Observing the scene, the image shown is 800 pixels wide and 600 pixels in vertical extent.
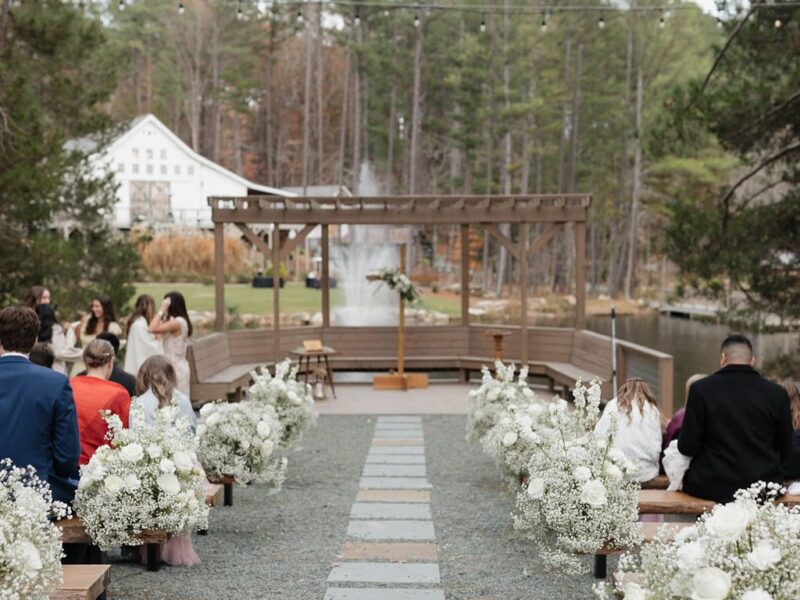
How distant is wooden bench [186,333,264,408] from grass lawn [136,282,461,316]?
15.0 m

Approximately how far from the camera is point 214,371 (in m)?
14.3

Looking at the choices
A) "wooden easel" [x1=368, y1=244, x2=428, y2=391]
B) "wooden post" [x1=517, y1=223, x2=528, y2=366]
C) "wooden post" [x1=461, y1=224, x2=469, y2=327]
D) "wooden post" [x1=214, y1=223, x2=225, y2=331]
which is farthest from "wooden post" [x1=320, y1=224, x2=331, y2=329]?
"wooden post" [x1=517, y1=223, x2=528, y2=366]

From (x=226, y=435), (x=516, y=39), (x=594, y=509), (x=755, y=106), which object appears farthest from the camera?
(x=516, y=39)

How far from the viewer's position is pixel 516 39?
43.5 m

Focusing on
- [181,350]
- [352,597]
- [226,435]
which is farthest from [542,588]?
[181,350]

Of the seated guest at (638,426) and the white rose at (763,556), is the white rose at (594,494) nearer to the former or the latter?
the seated guest at (638,426)

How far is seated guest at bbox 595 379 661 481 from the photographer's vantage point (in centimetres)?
680

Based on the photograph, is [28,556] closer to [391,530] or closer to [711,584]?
[711,584]

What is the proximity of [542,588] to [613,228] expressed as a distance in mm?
45666

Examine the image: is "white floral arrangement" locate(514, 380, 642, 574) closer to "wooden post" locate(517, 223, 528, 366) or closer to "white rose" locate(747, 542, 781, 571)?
"white rose" locate(747, 542, 781, 571)

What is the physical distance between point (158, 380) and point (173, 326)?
368 centimetres

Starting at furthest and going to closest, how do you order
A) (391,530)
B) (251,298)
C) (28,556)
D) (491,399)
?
(251,298) < (491,399) < (391,530) < (28,556)

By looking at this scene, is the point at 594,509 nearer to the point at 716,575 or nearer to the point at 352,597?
the point at 352,597

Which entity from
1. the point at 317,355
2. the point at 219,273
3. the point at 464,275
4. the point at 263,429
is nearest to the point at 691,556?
the point at 263,429
